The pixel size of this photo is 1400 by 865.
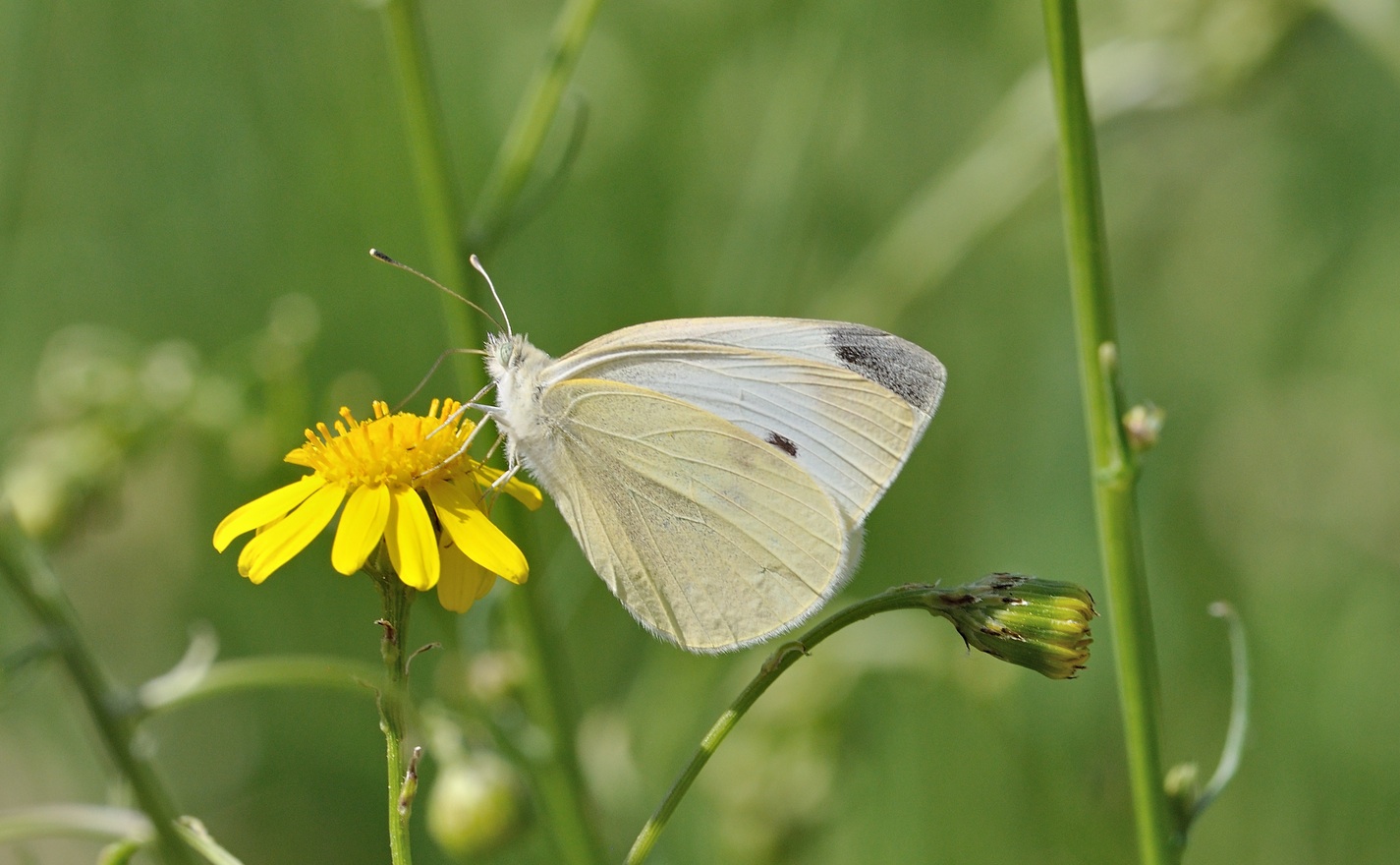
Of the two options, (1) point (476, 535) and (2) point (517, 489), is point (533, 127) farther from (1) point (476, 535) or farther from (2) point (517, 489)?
(1) point (476, 535)

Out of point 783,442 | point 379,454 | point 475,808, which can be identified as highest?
point 379,454

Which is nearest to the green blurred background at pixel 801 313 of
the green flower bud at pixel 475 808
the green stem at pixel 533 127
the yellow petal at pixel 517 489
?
the green flower bud at pixel 475 808

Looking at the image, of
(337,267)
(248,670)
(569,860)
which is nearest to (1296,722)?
(569,860)

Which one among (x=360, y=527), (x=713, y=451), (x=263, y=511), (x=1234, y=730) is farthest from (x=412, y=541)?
(x=1234, y=730)

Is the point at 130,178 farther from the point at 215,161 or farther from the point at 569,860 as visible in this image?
the point at 569,860

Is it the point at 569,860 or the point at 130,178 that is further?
the point at 130,178
